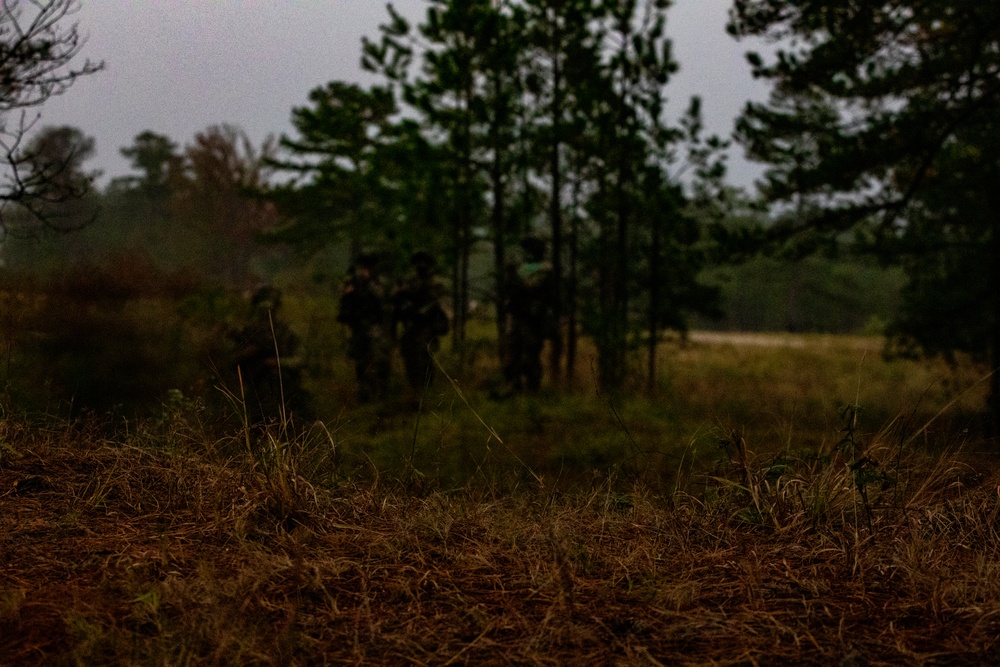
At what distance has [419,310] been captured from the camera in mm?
10719

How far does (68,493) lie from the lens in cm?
290

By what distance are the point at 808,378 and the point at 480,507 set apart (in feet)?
60.7

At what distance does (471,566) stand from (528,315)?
328 inches

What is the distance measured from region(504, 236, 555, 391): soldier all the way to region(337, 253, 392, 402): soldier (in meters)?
1.84

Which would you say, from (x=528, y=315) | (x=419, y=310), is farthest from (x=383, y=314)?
(x=528, y=315)

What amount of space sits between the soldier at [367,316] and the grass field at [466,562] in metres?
6.94

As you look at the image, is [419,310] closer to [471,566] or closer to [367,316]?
[367,316]

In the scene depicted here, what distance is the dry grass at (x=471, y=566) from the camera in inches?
74.7

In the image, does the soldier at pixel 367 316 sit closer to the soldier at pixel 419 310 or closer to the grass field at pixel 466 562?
the soldier at pixel 419 310

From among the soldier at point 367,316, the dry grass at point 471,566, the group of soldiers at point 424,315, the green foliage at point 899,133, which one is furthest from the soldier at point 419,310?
the dry grass at point 471,566

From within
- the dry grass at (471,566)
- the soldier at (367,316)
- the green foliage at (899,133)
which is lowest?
the dry grass at (471,566)

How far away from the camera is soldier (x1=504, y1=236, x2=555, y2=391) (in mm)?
10422

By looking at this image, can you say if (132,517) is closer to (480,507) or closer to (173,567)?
(173,567)

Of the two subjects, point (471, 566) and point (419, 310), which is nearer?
point (471, 566)
